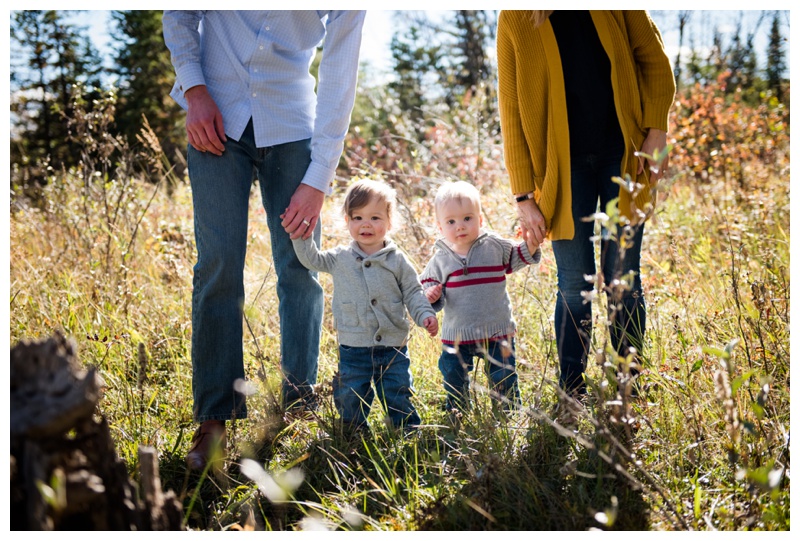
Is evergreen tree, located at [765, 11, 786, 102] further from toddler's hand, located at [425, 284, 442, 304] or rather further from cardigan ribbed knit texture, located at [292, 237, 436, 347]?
cardigan ribbed knit texture, located at [292, 237, 436, 347]

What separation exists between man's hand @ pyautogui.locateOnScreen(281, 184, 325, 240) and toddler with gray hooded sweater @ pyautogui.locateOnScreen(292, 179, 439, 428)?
13 centimetres

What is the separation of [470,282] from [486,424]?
2.61 feet

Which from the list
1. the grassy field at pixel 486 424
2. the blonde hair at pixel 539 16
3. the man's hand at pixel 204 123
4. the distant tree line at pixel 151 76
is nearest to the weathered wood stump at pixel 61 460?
the grassy field at pixel 486 424

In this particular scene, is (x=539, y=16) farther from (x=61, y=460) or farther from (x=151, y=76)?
(x=151, y=76)

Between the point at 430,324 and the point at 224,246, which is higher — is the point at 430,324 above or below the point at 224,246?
below

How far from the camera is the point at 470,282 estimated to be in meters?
2.76

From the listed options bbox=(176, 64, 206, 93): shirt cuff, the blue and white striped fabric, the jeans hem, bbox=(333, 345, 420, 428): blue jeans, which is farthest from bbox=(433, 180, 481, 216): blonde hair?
the jeans hem

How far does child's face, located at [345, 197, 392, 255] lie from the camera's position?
2.63 m

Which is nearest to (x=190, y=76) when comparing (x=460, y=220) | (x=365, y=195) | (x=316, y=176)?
(x=316, y=176)

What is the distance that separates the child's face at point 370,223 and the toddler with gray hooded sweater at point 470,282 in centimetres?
28

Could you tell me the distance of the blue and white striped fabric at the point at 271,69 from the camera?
7.97ft

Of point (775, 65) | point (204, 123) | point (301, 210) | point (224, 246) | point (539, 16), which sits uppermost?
point (775, 65)

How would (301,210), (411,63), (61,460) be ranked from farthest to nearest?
(411,63) < (301,210) < (61,460)
